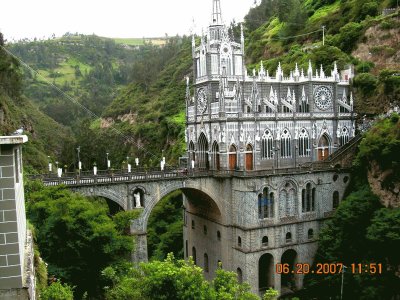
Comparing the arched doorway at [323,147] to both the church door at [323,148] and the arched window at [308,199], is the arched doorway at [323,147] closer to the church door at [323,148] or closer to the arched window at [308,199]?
the church door at [323,148]

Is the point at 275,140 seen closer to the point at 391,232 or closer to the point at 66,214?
the point at 391,232

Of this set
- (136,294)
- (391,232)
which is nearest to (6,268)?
Answer: (136,294)

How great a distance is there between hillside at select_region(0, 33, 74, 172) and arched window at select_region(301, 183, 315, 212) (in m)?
32.1

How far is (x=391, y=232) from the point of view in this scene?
3619 cm

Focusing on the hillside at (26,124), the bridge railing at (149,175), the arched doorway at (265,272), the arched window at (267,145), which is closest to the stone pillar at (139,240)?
the bridge railing at (149,175)

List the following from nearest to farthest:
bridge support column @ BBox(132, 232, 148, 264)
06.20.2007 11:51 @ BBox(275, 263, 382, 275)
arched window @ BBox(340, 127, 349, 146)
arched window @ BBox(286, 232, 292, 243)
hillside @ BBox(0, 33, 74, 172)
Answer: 06.20.2007 11:51 @ BBox(275, 263, 382, 275), bridge support column @ BBox(132, 232, 148, 264), arched window @ BBox(286, 232, 292, 243), arched window @ BBox(340, 127, 349, 146), hillside @ BBox(0, 33, 74, 172)

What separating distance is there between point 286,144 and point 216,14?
15924mm

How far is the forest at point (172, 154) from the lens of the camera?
2949cm

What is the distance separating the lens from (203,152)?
4675cm

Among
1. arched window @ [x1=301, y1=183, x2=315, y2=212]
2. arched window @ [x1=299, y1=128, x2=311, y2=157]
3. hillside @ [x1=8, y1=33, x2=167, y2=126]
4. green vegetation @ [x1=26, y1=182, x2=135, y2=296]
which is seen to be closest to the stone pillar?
green vegetation @ [x1=26, y1=182, x2=135, y2=296]

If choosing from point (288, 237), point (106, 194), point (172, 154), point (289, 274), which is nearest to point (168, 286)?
point (106, 194)

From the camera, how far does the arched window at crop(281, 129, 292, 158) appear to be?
4609 cm

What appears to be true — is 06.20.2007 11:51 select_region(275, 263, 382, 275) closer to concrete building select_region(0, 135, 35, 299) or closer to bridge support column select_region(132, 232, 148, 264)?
bridge support column select_region(132, 232, 148, 264)

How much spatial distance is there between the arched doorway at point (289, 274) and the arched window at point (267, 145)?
10.1m
